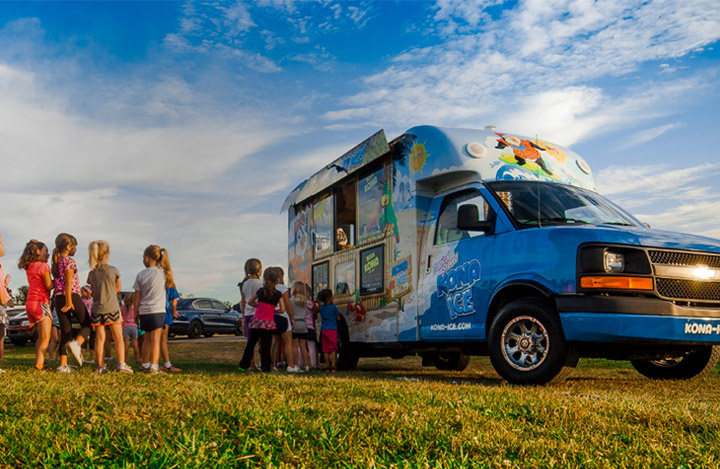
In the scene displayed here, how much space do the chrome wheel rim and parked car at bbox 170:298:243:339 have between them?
18.8m

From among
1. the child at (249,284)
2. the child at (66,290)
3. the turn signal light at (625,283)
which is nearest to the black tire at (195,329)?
the child at (249,284)

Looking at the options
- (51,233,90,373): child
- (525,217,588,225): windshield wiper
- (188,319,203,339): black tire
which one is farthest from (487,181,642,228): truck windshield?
(188,319,203,339): black tire

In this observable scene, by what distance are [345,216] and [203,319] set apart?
51.1 ft

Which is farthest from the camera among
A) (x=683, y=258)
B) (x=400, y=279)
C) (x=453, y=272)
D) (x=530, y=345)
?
(x=400, y=279)

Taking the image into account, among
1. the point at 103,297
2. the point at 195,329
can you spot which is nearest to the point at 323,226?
the point at 103,297

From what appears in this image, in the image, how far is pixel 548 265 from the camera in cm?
639

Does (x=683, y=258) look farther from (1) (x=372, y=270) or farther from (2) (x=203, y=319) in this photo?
(2) (x=203, y=319)

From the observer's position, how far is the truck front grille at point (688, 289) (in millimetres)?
6109

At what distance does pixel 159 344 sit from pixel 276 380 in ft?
9.36

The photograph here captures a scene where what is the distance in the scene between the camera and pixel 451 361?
10.8 meters

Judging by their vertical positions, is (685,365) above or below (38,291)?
below

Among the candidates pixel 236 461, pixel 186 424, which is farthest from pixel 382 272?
pixel 236 461

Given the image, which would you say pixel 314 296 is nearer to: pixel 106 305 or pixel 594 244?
pixel 106 305

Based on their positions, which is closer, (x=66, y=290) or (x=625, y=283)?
(x=625, y=283)
